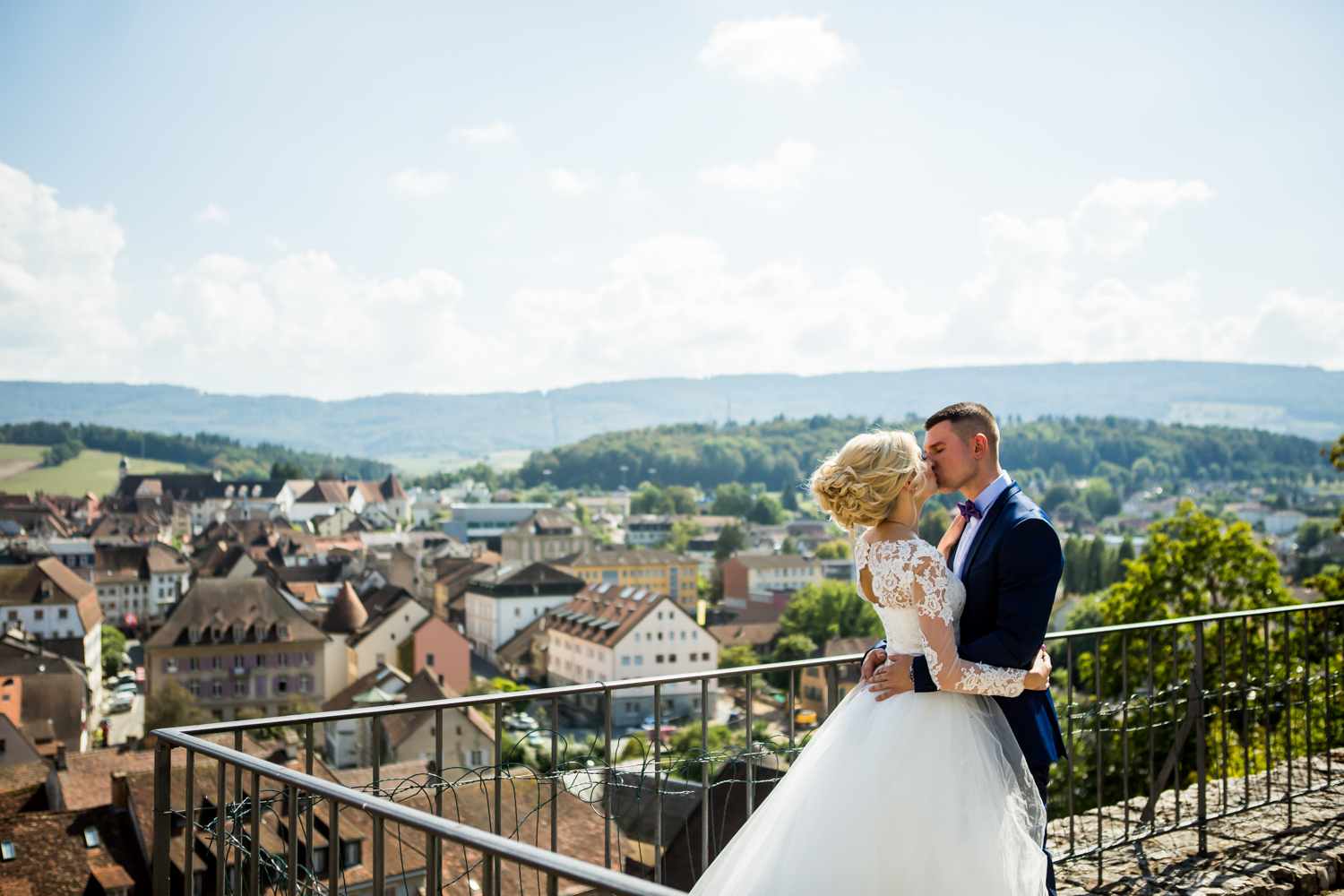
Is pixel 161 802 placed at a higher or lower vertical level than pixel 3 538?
higher

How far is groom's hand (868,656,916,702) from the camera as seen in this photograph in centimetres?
280

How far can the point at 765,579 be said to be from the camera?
92.6m

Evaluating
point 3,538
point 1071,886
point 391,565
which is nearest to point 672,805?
point 1071,886

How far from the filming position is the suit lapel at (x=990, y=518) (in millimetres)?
2809

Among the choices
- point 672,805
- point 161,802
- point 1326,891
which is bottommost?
point 672,805

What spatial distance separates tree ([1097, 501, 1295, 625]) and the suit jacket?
Result: 646 inches

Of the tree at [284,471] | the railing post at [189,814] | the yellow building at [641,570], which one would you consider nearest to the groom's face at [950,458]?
the railing post at [189,814]

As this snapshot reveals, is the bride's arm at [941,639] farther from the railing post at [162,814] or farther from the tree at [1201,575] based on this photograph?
the tree at [1201,575]

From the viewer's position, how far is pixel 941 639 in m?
2.68

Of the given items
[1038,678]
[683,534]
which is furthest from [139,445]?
[1038,678]

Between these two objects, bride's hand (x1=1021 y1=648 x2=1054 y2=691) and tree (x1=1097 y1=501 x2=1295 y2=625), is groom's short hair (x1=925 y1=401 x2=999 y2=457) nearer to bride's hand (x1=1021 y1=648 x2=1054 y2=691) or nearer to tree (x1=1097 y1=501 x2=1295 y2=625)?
bride's hand (x1=1021 y1=648 x2=1054 y2=691)

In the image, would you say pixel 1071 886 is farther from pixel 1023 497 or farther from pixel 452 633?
Answer: pixel 452 633

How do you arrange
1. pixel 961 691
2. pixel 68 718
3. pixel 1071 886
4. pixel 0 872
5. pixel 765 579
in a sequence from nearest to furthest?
pixel 961 691, pixel 1071 886, pixel 0 872, pixel 68 718, pixel 765 579

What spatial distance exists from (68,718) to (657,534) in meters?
107
